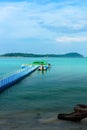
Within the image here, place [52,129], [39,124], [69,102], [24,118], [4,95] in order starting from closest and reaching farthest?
[52,129], [39,124], [24,118], [69,102], [4,95]

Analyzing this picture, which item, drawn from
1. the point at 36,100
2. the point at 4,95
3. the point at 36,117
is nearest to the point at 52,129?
the point at 36,117

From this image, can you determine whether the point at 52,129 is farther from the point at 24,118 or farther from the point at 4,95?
the point at 4,95

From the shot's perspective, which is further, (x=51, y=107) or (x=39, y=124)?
(x=51, y=107)

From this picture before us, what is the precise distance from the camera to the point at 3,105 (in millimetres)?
29750

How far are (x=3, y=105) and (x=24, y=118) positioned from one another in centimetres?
1022

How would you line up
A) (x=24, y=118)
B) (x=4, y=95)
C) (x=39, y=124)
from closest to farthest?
(x=39, y=124)
(x=24, y=118)
(x=4, y=95)

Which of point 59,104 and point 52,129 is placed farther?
point 59,104

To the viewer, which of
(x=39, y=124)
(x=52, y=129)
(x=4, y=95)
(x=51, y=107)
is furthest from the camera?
(x=4, y=95)

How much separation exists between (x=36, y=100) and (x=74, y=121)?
14.9m

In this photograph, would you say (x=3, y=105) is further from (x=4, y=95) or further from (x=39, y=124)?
(x=39, y=124)

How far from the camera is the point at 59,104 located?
29.8 metres

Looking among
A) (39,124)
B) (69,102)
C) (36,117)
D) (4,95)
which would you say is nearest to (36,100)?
(69,102)

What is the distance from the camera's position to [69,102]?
1227 inches

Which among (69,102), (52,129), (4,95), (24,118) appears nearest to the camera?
(52,129)
